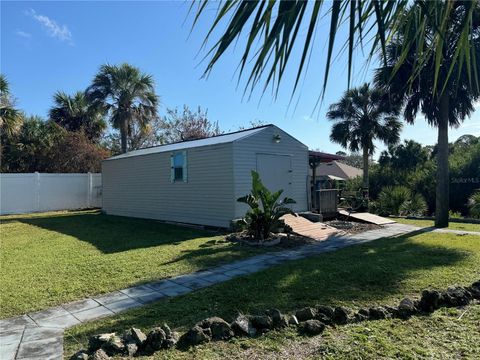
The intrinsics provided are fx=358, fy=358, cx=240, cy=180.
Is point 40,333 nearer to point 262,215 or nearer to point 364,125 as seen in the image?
point 262,215

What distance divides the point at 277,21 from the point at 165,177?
40.7ft

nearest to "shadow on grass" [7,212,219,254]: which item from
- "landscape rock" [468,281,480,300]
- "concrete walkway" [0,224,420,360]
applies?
"concrete walkway" [0,224,420,360]

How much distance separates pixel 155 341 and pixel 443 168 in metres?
11.3

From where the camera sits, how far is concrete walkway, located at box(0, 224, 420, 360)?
3.32 metres

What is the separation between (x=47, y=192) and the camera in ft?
60.9

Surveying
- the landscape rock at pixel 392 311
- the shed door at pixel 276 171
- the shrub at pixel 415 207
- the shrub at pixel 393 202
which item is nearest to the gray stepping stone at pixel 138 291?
the landscape rock at pixel 392 311

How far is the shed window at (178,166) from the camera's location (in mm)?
12195

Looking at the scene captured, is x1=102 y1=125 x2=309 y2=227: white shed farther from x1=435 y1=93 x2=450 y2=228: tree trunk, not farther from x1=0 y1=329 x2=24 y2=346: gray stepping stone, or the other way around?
x1=0 y1=329 x2=24 y2=346: gray stepping stone

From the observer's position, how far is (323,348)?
9.75ft

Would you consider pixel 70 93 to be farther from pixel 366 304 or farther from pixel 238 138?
pixel 366 304

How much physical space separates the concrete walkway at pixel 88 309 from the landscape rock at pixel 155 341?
77 centimetres

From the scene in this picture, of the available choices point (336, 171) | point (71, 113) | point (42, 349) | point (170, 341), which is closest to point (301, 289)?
point (170, 341)

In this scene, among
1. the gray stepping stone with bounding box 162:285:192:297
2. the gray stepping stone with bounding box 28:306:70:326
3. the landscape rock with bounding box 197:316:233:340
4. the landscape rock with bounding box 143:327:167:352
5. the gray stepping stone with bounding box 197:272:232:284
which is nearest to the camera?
the landscape rock with bounding box 143:327:167:352

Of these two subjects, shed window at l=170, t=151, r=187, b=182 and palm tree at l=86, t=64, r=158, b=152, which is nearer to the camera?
shed window at l=170, t=151, r=187, b=182
